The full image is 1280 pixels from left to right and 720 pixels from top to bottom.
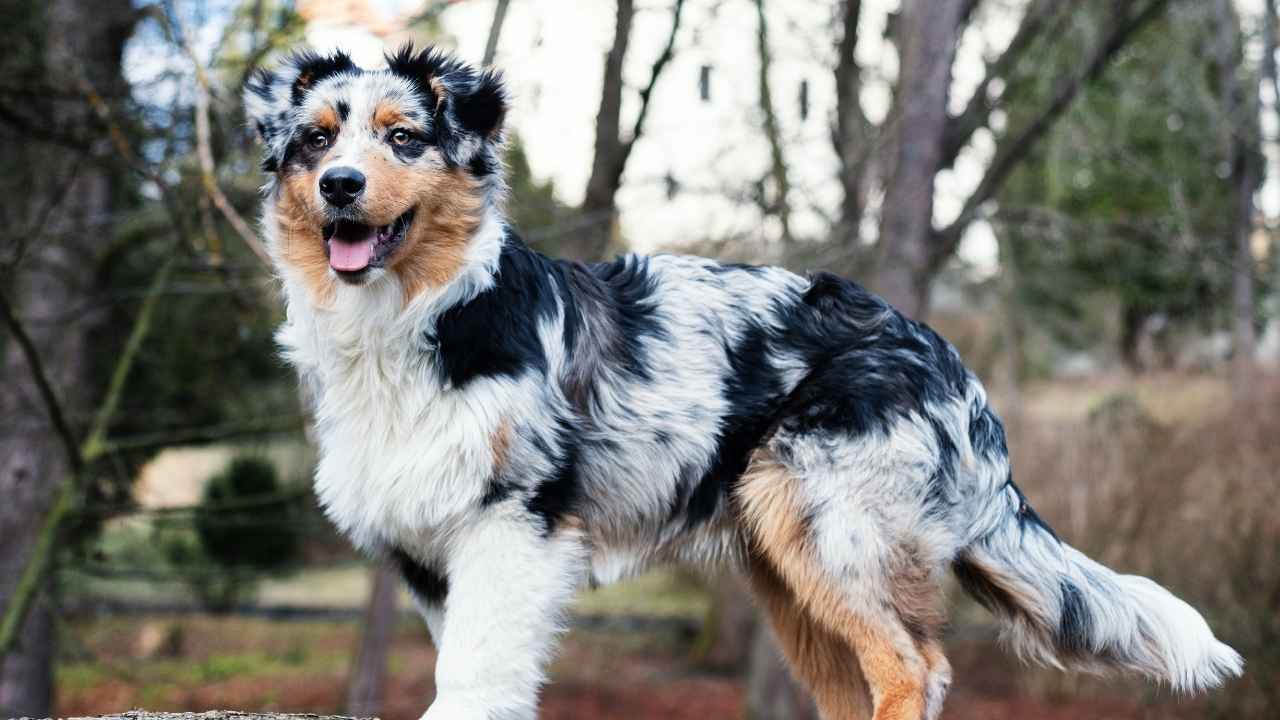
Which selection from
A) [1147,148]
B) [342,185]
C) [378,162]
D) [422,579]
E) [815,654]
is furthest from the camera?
[1147,148]

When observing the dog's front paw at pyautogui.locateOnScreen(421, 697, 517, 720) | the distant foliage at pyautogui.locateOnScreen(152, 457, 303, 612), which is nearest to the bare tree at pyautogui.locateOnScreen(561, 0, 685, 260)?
the distant foliage at pyautogui.locateOnScreen(152, 457, 303, 612)

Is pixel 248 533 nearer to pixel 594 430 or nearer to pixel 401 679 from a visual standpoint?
pixel 401 679

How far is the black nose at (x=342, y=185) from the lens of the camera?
401cm

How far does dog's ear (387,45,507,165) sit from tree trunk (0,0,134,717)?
672 cm

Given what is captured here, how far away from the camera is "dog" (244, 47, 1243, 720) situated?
4.19 meters

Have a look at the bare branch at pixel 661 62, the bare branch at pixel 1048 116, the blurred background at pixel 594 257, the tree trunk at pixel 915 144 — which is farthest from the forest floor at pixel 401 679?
the bare branch at pixel 661 62

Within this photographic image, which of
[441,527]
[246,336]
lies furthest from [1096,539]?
[441,527]

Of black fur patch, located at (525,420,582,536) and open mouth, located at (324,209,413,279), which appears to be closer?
open mouth, located at (324,209,413,279)

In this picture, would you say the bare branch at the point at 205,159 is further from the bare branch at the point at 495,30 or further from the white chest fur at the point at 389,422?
the white chest fur at the point at 389,422

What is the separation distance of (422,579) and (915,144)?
206 inches

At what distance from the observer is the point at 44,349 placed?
11.3 metres

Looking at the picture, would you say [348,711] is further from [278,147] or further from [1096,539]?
[278,147]

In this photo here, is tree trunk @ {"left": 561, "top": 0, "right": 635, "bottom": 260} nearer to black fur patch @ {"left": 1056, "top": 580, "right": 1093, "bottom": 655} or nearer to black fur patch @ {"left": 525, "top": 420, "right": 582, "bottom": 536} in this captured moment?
black fur patch @ {"left": 525, "top": 420, "right": 582, "bottom": 536}

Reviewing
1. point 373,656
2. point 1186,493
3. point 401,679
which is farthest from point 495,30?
point 401,679
